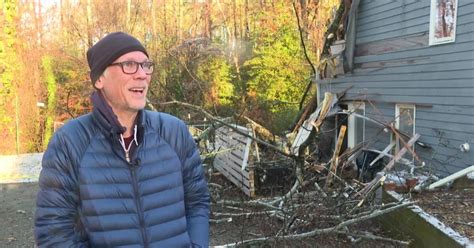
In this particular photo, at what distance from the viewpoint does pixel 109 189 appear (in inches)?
71.6

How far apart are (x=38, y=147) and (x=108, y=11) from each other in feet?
25.7

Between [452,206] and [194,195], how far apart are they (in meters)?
4.28

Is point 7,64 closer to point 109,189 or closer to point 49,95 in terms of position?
point 49,95

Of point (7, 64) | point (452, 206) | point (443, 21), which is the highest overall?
point (443, 21)

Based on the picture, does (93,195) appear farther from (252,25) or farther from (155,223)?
(252,25)

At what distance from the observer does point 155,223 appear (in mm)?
1904

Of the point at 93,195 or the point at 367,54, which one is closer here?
the point at 93,195

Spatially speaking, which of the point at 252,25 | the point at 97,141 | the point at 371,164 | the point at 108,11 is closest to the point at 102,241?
the point at 97,141

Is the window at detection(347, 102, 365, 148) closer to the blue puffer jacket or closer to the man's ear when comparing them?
the blue puffer jacket

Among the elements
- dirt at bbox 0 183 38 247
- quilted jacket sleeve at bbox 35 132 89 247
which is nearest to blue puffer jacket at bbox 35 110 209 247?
quilted jacket sleeve at bbox 35 132 89 247

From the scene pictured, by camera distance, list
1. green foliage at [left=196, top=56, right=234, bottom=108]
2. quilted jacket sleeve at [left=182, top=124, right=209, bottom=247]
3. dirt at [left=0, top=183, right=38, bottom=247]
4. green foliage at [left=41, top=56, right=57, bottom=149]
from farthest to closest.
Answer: green foliage at [left=196, top=56, right=234, bottom=108], green foliage at [left=41, top=56, right=57, bottom=149], dirt at [left=0, top=183, right=38, bottom=247], quilted jacket sleeve at [left=182, top=124, right=209, bottom=247]

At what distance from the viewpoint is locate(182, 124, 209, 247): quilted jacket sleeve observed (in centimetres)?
208

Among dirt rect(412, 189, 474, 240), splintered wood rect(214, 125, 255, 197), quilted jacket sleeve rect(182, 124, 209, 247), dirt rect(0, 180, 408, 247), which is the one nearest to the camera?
quilted jacket sleeve rect(182, 124, 209, 247)

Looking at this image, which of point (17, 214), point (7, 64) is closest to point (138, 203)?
point (17, 214)
